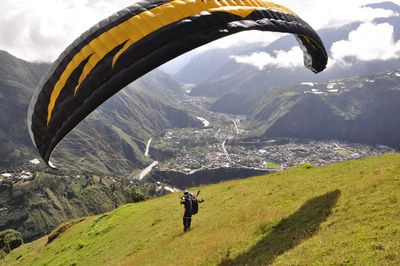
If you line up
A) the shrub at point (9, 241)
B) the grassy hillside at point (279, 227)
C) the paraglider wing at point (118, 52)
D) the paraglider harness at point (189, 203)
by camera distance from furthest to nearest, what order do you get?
1. the shrub at point (9, 241)
2. the paraglider harness at point (189, 203)
3. the grassy hillside at point (279, 227)
4. the paraglider wing at point (118, 52)

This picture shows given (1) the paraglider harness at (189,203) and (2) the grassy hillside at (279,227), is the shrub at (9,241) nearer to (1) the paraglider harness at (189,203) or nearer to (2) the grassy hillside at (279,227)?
(2) the grassy hillside at (279,227)

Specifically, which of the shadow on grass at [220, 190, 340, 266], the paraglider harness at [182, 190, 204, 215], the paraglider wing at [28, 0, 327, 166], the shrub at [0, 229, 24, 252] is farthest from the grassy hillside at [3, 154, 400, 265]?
the shrub at [0, 229, 24, 252]

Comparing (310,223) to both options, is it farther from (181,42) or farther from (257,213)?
(181,42)

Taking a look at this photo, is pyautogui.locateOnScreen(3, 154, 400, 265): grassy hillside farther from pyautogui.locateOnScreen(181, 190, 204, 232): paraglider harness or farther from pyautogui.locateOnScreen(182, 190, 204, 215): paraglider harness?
pyautogui.locateOnScreen(182, 190, 204, 215): paraglider harness

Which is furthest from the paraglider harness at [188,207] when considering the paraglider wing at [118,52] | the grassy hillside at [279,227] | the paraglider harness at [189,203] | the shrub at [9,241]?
the shrub at [9,241]

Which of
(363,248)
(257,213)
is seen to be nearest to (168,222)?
(257,213)
